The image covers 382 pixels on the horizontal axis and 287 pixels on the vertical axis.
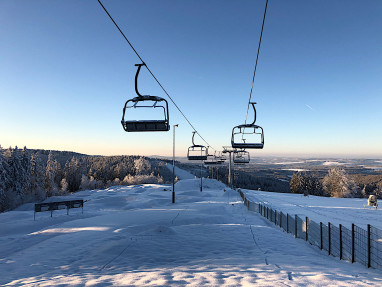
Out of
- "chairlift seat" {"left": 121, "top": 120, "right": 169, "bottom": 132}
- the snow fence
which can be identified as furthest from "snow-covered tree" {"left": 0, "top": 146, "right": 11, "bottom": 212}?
the snow fence

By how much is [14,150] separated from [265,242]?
58088 mm

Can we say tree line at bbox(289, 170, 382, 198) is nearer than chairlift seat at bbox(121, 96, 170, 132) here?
No

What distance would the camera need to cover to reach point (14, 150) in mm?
49719

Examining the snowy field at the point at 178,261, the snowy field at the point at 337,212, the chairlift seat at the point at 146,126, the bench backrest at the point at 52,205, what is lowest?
the snowy field at the point at 337,212

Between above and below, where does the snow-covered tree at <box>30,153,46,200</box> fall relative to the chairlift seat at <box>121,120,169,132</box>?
below

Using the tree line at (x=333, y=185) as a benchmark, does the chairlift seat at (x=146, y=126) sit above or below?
above

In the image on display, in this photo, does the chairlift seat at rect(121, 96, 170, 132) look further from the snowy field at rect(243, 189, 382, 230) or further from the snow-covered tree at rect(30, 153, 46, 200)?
the snow-covered tree at rect(30, 153, 46, 200)

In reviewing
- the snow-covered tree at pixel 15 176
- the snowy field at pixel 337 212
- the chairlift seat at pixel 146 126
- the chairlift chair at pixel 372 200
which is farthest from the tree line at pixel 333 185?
the snow-covered tree at pixel 15 176

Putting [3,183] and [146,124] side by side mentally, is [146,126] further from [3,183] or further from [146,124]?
[3,183]

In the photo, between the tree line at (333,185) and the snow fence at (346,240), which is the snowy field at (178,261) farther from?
the tree line at (333,185)

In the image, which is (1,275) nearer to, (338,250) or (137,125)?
(137,125)

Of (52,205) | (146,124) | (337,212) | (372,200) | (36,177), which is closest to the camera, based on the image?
(146,124)

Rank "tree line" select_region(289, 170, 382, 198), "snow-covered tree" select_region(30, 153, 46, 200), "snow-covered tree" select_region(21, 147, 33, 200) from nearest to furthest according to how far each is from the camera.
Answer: "snow-covered tree" select_region(21, 147, 33, 200)
"snow-covered tree" select_region(30, 153, 46, 200)
"tree line" select_region(289, 170, 382, 198)

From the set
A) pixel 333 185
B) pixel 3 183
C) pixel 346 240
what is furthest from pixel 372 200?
pixel 3 183
